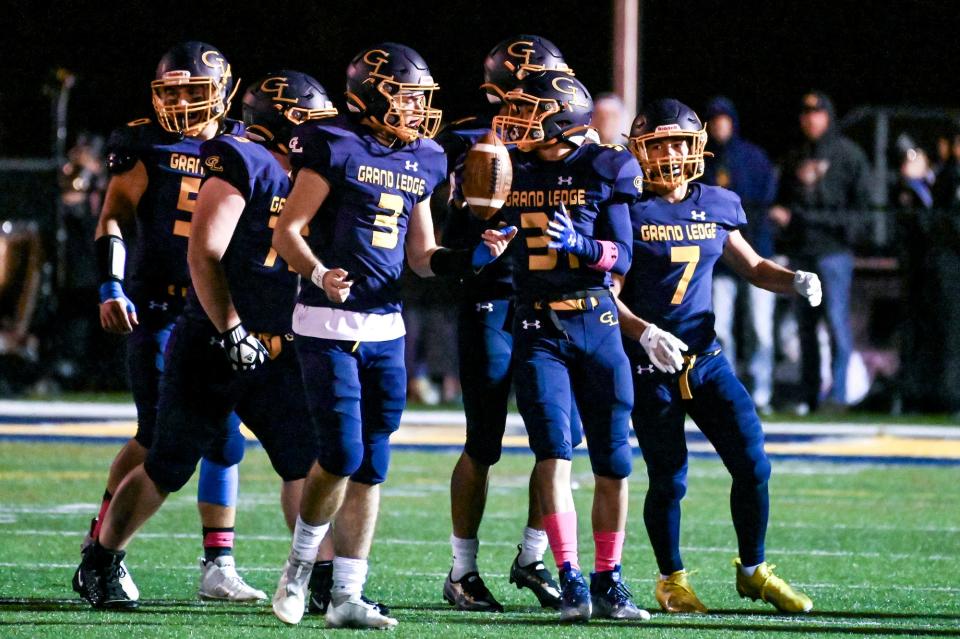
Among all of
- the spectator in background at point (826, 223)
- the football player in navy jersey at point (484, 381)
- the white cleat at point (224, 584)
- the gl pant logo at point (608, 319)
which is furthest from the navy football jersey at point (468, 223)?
the spectator in background at point (826, 223)

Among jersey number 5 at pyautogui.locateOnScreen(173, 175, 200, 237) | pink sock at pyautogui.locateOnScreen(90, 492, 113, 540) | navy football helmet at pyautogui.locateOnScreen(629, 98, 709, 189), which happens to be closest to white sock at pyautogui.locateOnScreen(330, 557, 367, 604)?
pink sock at pyautogui.locateOnScreen(90, 492, 113, 540)

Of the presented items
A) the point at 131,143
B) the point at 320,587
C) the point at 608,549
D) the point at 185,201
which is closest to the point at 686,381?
the point at 608,549

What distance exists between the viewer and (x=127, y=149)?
21.9ft

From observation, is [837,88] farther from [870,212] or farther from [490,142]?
[490,142]

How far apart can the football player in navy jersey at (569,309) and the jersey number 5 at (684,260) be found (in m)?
0.27

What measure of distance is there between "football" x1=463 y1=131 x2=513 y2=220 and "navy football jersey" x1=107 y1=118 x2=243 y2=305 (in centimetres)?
124

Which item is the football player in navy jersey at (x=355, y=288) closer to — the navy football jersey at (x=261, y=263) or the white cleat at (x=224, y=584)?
the navy football jersey at (x=261, y=263)

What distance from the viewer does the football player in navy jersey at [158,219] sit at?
6.50 metres

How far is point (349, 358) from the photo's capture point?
18.3ft

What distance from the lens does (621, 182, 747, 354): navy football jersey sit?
6.27 meters

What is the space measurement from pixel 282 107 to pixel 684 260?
1509 millimetres

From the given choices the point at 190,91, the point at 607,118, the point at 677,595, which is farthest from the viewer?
the point at 607,118

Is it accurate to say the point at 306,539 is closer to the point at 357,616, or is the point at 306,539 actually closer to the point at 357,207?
the point at 357,616

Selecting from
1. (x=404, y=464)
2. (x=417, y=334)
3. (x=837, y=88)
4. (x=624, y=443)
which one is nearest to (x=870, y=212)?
(x=417, y=334)
